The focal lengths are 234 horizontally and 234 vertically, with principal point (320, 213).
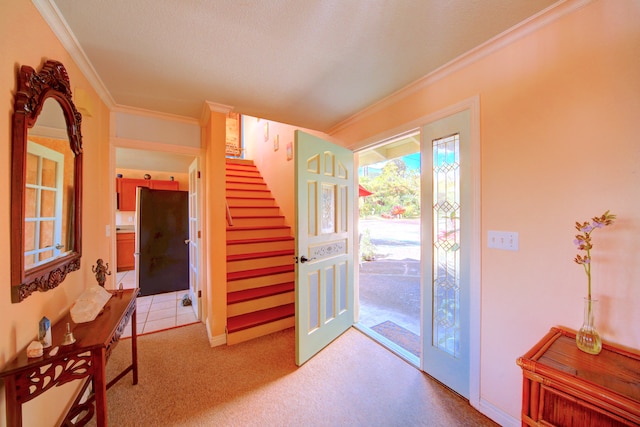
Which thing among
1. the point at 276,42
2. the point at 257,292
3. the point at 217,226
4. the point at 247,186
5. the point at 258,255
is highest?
the point at 276,42

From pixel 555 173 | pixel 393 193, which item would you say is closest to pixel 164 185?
pixel 555 173

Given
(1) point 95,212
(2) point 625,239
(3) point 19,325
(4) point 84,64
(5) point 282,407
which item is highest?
(4) point 84,64

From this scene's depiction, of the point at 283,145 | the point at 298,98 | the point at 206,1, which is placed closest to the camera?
the point at 206,1

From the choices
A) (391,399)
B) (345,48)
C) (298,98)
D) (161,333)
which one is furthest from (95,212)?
(391,399)

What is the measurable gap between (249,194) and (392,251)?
496 centimetres

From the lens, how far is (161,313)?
10.2 ft

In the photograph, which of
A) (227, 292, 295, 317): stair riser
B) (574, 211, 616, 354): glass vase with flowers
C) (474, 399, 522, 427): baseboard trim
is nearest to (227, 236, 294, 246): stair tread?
(227, 292, 295, 317): stair riser

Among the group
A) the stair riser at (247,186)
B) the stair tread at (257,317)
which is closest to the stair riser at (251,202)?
the stair riser at (247,186)

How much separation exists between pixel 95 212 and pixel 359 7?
2500mm

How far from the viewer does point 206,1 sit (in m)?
1.19

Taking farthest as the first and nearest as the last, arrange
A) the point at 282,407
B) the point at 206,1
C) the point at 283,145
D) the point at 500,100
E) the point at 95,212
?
the point at 283,145 → the point at 95,212 → the point at 282,407 → the point at 500,100 → the point at 206,1

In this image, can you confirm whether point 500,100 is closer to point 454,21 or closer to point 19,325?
point 454,21

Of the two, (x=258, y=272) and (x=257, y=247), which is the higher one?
(x=257, y=247)

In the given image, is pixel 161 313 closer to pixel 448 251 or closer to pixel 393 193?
pixel 448 251
